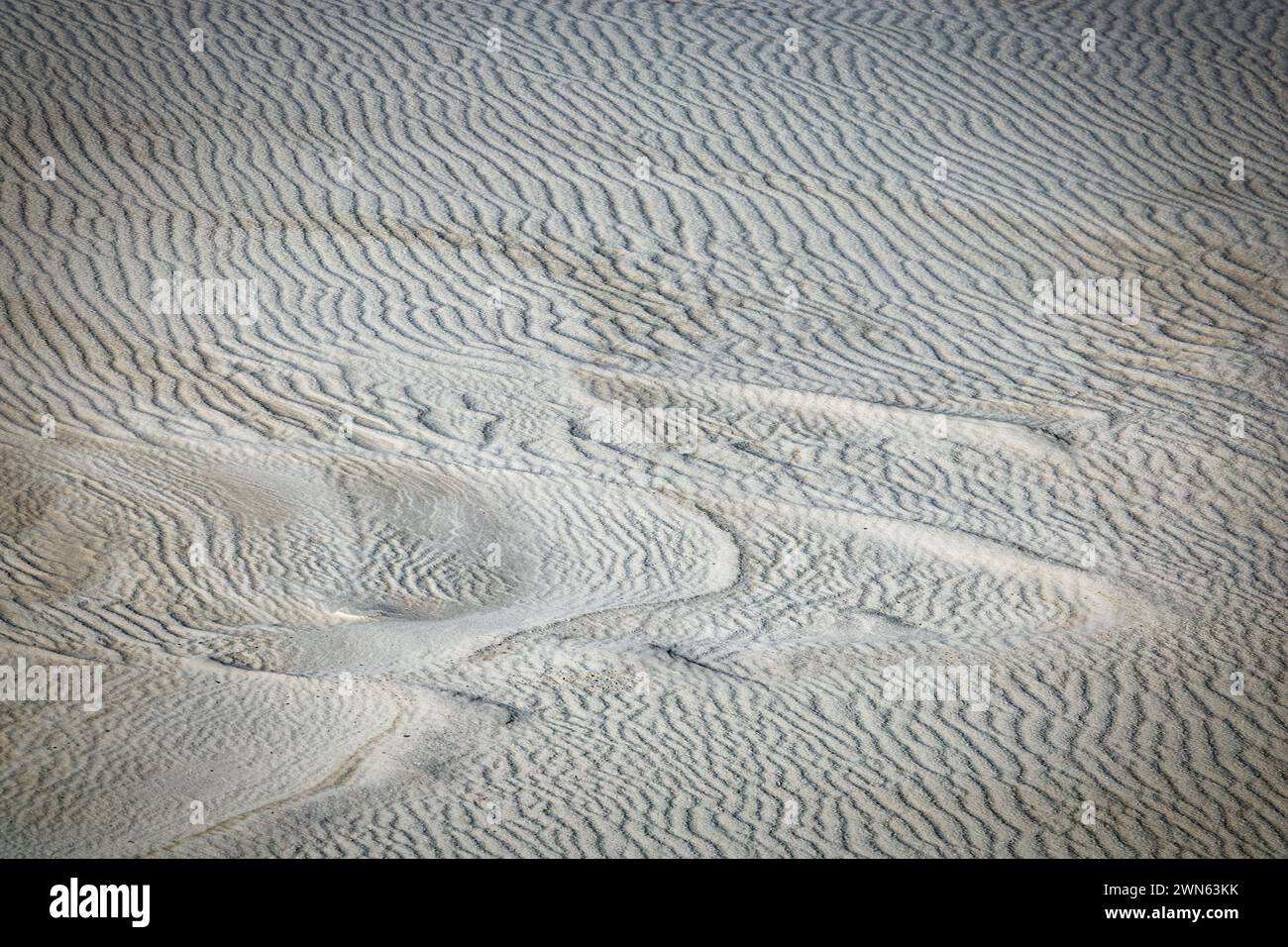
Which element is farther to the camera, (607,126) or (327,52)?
(327,52)

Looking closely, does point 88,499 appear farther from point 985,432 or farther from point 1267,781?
point 1267,781

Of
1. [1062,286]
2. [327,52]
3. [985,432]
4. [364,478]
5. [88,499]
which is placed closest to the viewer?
[88,499]

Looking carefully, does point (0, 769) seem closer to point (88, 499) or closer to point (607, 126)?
point (88, 499)

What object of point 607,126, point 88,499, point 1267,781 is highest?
point 607,126

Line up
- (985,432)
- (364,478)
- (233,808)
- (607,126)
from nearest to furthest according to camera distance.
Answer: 1. (233,808)
2. (364,478)
3. (985,432)
4. (607,126)

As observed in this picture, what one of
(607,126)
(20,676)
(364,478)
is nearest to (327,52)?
(607,126)

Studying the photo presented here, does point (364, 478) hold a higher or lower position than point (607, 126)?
lower

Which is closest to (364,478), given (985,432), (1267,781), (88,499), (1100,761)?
(88,499)
